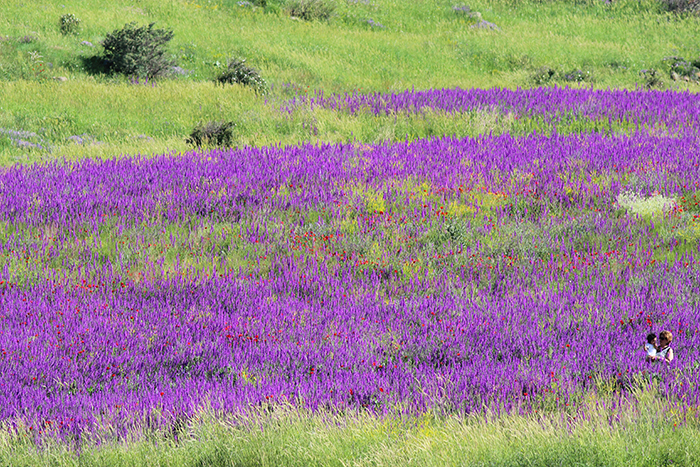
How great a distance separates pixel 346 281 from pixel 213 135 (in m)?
7.56

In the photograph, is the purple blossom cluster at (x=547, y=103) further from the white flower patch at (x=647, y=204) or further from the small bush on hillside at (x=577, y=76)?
the small bush on hillside at (x=577, y=76)

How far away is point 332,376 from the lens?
3.99 metres

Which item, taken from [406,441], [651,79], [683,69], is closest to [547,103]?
[651,79]

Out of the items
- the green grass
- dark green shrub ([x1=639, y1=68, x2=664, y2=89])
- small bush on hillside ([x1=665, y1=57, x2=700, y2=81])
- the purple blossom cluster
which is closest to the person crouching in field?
the green grass

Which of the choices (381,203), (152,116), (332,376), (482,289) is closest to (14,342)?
(332,376)

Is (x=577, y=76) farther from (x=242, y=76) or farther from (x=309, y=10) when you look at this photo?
(x=309, y=10)

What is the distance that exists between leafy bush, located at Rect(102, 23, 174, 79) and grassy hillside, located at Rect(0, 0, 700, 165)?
53cm

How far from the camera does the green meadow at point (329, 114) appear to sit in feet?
9.96

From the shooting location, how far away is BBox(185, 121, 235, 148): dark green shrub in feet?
40.1

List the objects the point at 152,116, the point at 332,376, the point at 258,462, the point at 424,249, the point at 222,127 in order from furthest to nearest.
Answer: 1. the point at 152,116
2. the point at 222,127
3. the point at 424,249
4. the point at 332,376
5. the point at 258,462

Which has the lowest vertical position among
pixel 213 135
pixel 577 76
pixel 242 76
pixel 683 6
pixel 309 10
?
pixel 213 135

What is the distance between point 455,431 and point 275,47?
2063 cm

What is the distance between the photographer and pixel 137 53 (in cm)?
1827

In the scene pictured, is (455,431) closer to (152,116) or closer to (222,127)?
(222,127)
